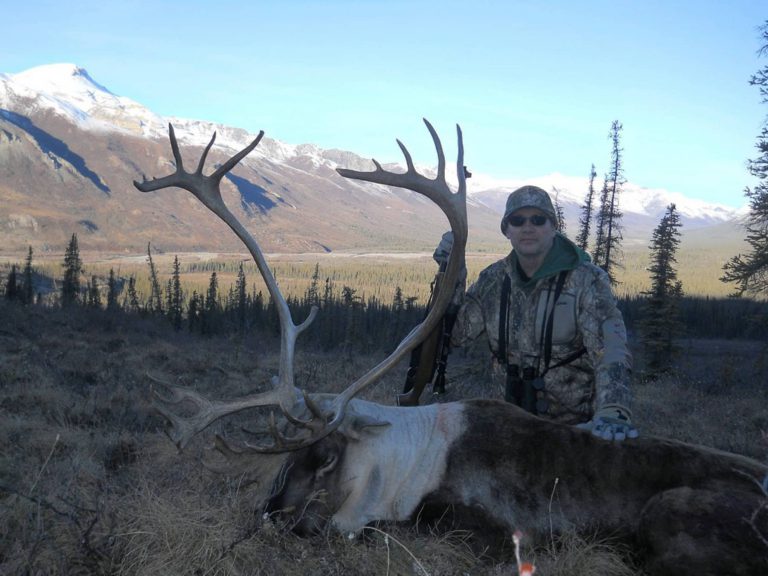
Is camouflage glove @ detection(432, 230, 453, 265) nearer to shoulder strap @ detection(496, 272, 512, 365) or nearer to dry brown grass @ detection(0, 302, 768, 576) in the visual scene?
shoulder strap @ detection(496, 272, 512, 365)

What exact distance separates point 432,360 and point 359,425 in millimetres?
1481

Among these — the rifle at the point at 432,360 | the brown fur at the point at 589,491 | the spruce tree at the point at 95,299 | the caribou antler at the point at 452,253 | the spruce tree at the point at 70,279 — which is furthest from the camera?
the spruce tree at the point at 70,279

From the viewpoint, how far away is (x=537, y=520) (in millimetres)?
3725

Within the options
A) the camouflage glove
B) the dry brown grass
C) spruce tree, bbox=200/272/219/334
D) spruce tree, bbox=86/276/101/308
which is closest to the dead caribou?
the dry brown grass

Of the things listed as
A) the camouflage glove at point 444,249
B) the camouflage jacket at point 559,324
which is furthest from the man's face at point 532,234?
the camouflage glove at point 444,249

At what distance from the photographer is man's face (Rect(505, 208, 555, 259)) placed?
17.3 ft

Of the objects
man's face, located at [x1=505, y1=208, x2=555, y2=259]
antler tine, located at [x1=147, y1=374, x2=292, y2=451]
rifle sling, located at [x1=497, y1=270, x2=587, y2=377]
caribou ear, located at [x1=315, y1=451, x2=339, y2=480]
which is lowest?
caribou ear, located at [x1=315, y1=451, x2=339, y2=480]

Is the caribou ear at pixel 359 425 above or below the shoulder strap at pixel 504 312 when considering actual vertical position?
below

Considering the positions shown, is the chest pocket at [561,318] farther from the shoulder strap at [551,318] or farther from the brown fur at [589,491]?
the brown fur at [589,491]

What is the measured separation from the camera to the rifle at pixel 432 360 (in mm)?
5480

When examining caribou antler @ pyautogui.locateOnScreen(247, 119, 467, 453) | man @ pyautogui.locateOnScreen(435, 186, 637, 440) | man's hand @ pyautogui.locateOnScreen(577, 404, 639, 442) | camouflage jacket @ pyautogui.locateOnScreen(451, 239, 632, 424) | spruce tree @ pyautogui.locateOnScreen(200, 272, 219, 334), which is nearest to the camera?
man's hand @ pyautogui.locateOnScreen(577, 404, 639, 442)

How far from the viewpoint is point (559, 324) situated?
5.21 m

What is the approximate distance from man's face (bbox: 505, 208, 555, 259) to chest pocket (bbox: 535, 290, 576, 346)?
0.35 m

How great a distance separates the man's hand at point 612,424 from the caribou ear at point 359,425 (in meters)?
1.25
